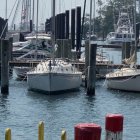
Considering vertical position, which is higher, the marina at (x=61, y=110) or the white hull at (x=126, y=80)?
the white hull at (x=126, y=80)

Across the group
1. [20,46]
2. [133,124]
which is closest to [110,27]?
[20,46]

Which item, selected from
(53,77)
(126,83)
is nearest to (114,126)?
(53,77)

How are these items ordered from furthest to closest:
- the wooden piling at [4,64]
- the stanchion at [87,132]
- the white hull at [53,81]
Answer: the white hull at [53,81] < the wooden piling at [4,64] < the stanchion at [87,132]

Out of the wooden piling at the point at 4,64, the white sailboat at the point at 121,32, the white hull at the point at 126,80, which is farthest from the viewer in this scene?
the white sailboat at the point at 121,32

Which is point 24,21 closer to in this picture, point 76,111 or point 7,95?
point 7,95

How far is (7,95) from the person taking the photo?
43.7 m

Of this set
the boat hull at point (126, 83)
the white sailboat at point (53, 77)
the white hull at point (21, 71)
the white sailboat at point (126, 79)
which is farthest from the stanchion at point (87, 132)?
the white hull at point (21, 71)

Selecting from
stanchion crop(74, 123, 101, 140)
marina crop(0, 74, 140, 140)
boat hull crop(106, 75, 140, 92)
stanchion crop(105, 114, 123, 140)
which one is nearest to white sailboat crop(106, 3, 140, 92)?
boat hull crop(106, 75, 140, 92)

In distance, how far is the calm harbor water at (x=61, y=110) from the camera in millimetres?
28359

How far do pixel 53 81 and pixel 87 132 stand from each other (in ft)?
113

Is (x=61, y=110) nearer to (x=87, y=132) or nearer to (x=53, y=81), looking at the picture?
(x=53, y=81)

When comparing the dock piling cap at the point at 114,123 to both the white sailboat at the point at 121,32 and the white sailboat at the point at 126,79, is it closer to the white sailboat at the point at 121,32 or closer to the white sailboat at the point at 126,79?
the white sailboat at the point at 126,79

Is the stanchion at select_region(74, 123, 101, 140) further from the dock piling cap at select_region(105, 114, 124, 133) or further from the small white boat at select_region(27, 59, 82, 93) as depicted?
the small white boat at select_region(27, 59, 82, 93)

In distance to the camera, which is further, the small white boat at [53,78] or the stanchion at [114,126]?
the small white boat at [53,78]
